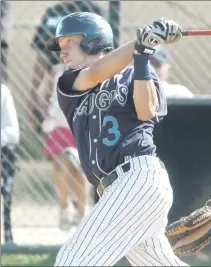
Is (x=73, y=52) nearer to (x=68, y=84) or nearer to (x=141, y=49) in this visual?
(x=68, y=84)

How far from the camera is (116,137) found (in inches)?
168

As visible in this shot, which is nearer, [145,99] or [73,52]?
[145,99]

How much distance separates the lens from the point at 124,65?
409 centimetres

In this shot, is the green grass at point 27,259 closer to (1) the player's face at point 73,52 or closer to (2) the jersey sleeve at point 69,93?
(2) the jersey sleeve at point 69,93

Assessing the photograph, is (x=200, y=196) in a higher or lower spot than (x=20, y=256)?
higher

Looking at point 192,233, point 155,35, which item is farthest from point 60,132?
point 155,35

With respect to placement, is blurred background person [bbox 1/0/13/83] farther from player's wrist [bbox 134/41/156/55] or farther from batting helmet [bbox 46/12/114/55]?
player's wrist [bbox 134/41/156/55]

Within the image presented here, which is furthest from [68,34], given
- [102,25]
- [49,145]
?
[49,145]

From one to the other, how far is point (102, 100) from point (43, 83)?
3068 mm

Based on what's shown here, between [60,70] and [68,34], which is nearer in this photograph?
[68,34]

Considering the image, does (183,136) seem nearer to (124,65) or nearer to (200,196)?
(200,196)

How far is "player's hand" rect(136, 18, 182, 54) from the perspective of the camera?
399cm

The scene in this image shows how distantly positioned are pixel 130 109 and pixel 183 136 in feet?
5.33

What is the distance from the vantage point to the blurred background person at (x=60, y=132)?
23.0 ft
